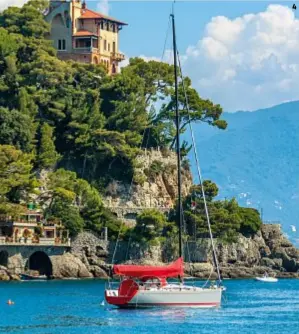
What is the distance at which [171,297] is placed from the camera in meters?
74.6

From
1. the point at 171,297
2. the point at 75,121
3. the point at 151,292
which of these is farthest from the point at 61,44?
the point at 171,297

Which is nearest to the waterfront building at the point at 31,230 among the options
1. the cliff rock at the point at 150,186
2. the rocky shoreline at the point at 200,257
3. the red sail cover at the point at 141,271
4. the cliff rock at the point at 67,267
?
the cliff rock at the point at 67,267

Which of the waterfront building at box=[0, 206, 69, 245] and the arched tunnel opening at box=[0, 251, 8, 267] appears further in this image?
the waterfront building at box=[0, 206, 69, 245]

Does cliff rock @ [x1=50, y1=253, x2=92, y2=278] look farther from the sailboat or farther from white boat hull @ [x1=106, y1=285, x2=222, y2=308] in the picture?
white boat hull @ [x1=106, y1=285, x2=222, y2=308]

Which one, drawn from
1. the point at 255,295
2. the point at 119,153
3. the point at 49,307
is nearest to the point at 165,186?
the point at 119,153

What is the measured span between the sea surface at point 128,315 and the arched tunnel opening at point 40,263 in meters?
12.2

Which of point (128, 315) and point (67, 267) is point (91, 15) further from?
point (128, 315)

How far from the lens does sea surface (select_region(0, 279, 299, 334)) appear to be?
69438mm

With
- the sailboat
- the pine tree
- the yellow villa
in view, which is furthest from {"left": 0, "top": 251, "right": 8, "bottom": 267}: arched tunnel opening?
the sailboat

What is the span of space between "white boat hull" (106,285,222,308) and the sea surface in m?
0.40

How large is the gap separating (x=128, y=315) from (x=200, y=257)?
141ft

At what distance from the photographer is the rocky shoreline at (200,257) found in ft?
360

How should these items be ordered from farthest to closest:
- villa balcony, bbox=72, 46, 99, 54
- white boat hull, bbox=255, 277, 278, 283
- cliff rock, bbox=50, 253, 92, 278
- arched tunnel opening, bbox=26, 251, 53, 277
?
villa balcony, bbox=72, 46, 99, 54
white boat hull, bbox=255, 277, 278, 283
arched tunnel opening, bbox=26, 251, 53, 277
cliff rock, bbox=50, 253, 92, 278

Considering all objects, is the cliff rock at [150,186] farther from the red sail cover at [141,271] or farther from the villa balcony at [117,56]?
the red sail cover at [141,271]
